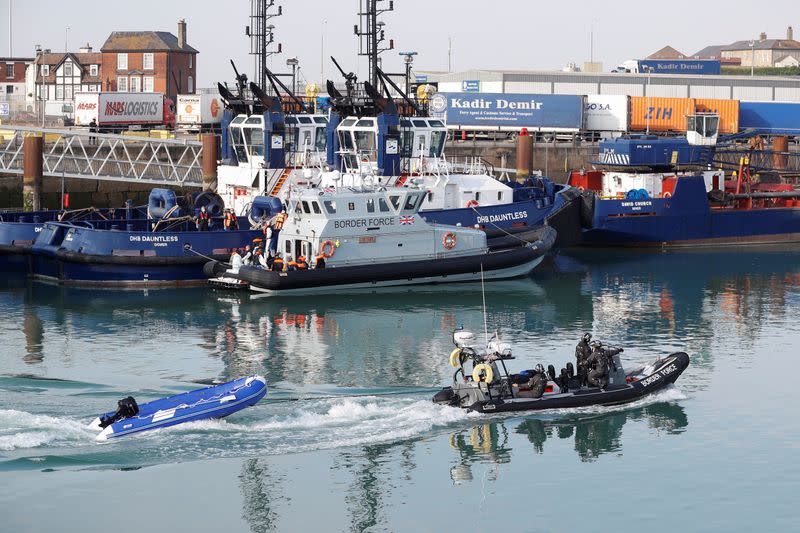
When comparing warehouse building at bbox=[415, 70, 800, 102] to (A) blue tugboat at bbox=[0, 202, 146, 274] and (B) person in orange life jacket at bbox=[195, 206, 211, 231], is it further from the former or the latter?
(A) blue tugboat at bbox=[0, 202, 146, 274]

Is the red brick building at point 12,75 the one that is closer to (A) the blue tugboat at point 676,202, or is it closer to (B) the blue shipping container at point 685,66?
(B) the blue shipping container at point 685,66

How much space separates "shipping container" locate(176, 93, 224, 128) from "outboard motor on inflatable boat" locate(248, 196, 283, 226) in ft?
101

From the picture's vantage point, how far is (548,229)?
1517 inches

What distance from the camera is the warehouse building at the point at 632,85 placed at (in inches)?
3029

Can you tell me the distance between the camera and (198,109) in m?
66.8

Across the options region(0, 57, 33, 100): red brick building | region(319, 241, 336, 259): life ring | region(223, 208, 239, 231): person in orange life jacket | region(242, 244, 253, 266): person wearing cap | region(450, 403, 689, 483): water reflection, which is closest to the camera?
region(450, 403, 689, 483): water reflection

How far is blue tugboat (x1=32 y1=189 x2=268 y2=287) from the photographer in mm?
34625

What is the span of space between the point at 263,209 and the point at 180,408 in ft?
53.2

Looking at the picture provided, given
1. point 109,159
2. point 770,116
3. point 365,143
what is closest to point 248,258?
point 365,143

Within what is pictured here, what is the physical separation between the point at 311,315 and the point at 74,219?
31.9ft

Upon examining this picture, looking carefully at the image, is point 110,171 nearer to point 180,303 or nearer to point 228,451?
point 180,303

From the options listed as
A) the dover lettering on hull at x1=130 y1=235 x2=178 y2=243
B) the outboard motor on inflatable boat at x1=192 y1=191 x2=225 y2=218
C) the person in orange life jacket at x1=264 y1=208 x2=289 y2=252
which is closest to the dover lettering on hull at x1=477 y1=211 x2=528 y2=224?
the person in orange life jacket at x1=264 y1=208 x2=289 y2=252

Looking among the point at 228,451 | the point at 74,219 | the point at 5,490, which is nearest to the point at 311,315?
the point at 74,219

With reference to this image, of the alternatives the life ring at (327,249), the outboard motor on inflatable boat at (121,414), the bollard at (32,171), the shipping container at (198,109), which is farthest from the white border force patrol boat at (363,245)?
the shipping container at (198,109)
